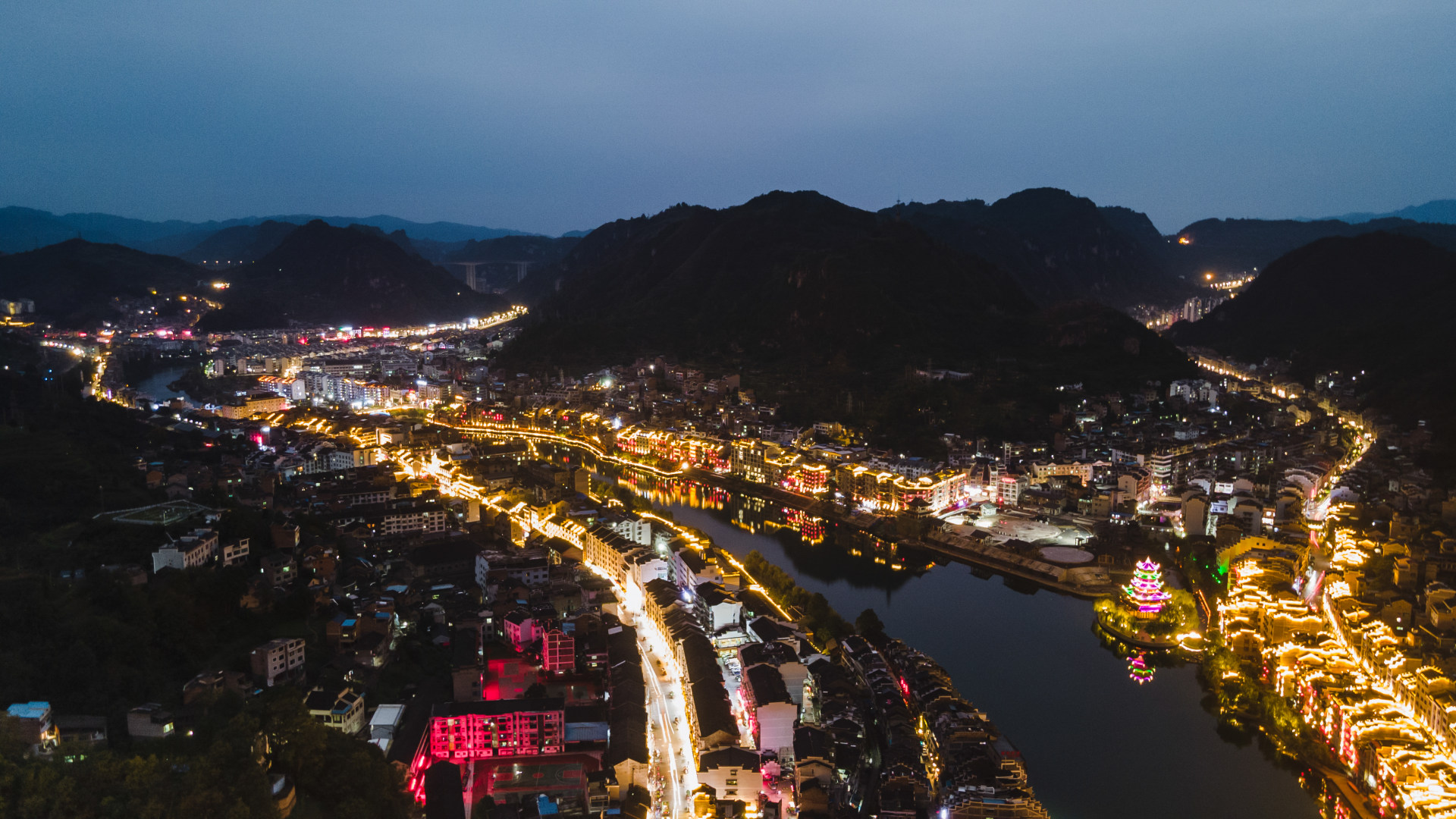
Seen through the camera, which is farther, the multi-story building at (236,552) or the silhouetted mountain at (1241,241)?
the silhouetted mountain at (1241,241)

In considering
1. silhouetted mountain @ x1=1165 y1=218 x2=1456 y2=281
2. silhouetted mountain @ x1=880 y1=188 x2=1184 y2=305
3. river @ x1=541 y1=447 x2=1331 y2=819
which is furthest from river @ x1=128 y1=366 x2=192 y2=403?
silhouetted mountain @ x1=1165 y1=218 x2=1456 y2=281

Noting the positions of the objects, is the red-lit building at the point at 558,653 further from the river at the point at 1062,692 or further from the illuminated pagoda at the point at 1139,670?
the illuminated pagoda at the point at 1139,670

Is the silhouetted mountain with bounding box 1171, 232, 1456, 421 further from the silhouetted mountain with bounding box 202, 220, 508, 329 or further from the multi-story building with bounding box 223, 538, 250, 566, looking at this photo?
the silhouetted mountain with bounding box 202, 220, 508, 329

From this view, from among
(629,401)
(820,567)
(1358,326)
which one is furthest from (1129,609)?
(1358,326)

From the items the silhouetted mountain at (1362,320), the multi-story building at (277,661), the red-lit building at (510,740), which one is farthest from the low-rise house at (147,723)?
the silhouetted mountain at (1362,320)

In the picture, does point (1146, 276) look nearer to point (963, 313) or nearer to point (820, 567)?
point (963, 313)

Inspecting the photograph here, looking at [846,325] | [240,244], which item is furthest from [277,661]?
[240,244]

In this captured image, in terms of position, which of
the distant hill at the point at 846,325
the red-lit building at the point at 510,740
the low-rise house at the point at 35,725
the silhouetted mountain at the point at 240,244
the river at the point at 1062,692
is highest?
the silhouetted mountain at the point at 240,244
